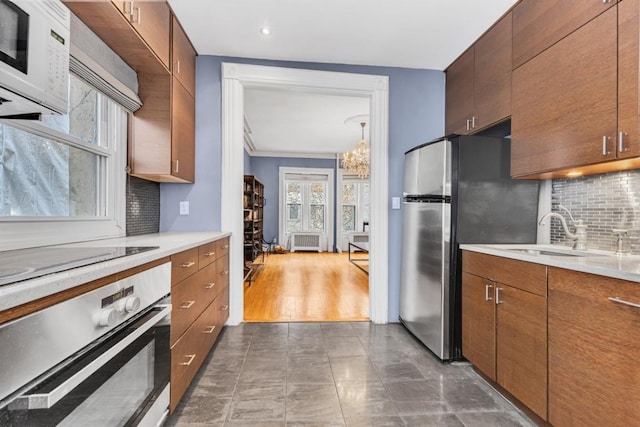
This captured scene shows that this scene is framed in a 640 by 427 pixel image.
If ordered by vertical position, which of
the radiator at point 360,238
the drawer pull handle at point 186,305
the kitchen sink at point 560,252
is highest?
the kitchen sink at point 560,252

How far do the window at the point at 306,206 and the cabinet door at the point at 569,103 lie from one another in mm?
→ 6659

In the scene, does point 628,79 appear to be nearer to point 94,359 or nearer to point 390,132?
point 390,132

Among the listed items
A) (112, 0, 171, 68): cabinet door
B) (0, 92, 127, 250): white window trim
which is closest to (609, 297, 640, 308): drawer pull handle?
(0, 92, 127, 250): white window trim

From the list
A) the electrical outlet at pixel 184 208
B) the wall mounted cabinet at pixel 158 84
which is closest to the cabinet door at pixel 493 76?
the wall mounted cabinet at pixel 158 84

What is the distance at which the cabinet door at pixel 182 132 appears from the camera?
2.36m

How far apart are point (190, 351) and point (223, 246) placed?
38.6 inches

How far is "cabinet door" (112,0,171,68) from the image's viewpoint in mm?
1659

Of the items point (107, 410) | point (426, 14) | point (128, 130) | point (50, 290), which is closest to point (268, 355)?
point (107, 410)

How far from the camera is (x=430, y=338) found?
2.33 m

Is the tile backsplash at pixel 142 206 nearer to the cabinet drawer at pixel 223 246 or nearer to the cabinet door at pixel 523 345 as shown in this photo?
the cabinet drawer at pixel 223 246

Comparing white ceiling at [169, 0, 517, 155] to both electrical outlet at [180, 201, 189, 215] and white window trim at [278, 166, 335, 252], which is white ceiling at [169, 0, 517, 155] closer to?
electrical outlet at [180, 201, 189, 215]

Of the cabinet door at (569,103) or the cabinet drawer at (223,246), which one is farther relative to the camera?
the cabinet drawer at (223,246)

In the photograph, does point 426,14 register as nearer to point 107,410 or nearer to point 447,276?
point 447,276

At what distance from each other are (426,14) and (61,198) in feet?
8.51
